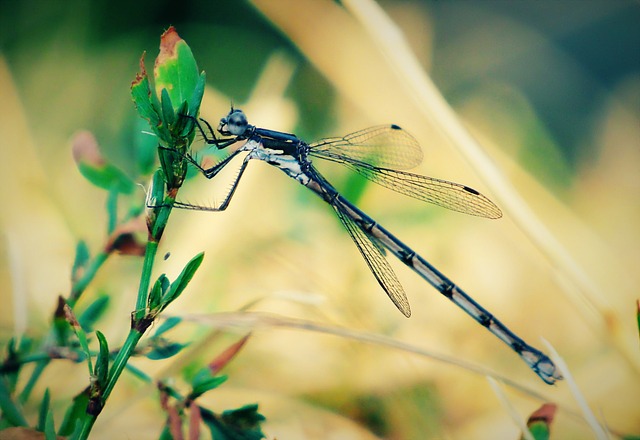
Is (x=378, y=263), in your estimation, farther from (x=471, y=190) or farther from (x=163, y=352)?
(x=163, y=352)

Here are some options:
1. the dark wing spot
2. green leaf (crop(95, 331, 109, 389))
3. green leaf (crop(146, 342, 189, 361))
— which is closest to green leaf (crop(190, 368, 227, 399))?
green leaf (crop(146, 342, 189, 361))

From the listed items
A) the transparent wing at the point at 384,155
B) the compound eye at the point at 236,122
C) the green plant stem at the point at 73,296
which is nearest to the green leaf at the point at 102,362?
the green plant stem at the point at 73,296

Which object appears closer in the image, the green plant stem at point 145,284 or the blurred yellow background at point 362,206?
the green plant stem at point 145,284

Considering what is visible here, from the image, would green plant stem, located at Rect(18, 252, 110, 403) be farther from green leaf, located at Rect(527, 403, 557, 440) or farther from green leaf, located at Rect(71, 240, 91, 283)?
green leaf, located at Rect(527, 403, 557, 440)

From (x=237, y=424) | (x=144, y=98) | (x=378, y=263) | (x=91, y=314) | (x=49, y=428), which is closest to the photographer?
(x=144, y=98)

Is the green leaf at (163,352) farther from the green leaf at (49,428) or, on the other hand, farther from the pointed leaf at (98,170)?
the pointed leaf at (98,170)

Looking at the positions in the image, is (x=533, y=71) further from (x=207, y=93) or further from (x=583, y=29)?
(x=207, y=93)

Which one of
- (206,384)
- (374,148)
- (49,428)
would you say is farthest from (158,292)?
(374,148)
